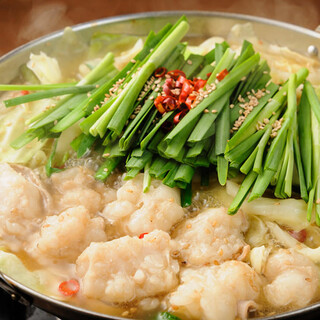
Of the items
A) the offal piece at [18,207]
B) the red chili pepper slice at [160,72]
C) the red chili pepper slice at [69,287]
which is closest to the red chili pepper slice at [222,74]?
the red chili pepper slice at [160,72]

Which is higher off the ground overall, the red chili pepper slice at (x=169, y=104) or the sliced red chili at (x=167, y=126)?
the red chili pepper slice at (x=169, y=104)

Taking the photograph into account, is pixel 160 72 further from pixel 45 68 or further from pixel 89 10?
pixel 89 10

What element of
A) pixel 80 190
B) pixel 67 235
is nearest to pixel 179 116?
pixel 80 190

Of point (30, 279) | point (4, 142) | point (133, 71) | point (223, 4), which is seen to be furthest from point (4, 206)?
point (223, 4)

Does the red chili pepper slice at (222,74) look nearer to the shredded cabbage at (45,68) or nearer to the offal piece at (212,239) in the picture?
the offal piece at (212,239)

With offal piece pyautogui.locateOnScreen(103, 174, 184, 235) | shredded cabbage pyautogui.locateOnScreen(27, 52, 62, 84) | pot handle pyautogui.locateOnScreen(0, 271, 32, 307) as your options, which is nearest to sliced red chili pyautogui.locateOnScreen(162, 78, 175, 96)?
offal piece pyautogui.locateOnScreen(103, 174, 184, 235)

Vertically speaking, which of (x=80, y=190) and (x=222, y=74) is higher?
(x=222, y=74)
